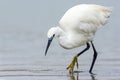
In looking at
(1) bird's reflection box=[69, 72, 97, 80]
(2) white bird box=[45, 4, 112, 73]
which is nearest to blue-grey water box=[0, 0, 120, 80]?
(1) bird's reflection box=[69, 72, 97, 80]

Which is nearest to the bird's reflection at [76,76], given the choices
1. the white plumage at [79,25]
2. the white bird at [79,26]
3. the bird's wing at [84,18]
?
the white bird at [79,26]

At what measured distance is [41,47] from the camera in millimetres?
14680

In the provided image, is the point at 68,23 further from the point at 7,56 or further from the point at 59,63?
the point at 7,56

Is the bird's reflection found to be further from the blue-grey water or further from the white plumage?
the white plumage

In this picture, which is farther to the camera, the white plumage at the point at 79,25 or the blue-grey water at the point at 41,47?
the white plumage at the point at 79,25

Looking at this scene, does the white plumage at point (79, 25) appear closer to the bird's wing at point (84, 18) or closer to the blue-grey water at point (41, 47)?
the bird's wing at point (84, 18)

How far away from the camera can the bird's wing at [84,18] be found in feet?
40.7

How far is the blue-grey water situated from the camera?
37.5ft

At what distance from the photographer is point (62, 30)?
39.8ft

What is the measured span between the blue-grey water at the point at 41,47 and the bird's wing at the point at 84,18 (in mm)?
801

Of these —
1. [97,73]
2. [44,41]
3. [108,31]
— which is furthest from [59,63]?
[108,31]

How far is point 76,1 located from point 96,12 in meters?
6.10

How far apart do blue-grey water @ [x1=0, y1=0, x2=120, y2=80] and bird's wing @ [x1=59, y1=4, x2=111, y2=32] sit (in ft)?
2.63

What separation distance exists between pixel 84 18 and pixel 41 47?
2.44 m
